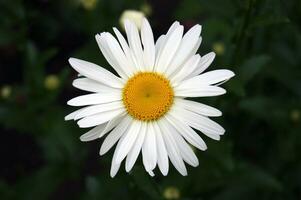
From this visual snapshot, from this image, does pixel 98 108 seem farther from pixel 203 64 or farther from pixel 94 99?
pixel 203 64

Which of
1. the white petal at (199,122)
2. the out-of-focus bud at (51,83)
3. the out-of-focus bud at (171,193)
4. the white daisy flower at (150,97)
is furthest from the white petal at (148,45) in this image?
the out-of-focus bud at (51,83)

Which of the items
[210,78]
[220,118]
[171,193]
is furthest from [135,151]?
[220,118]

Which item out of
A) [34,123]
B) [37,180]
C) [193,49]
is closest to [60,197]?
[37,180]

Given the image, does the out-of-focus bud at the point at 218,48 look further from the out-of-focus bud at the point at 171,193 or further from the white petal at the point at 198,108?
the white petal at the point at 198,108

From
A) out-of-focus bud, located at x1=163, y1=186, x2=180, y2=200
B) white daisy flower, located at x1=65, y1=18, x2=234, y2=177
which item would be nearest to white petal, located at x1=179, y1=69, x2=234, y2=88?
white daisy flower, located at x1=65, y1=18, x2=234, y2=177

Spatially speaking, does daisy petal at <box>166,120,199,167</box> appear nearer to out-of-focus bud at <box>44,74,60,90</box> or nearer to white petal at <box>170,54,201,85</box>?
white petal at <box>170,54,201,85</box>
